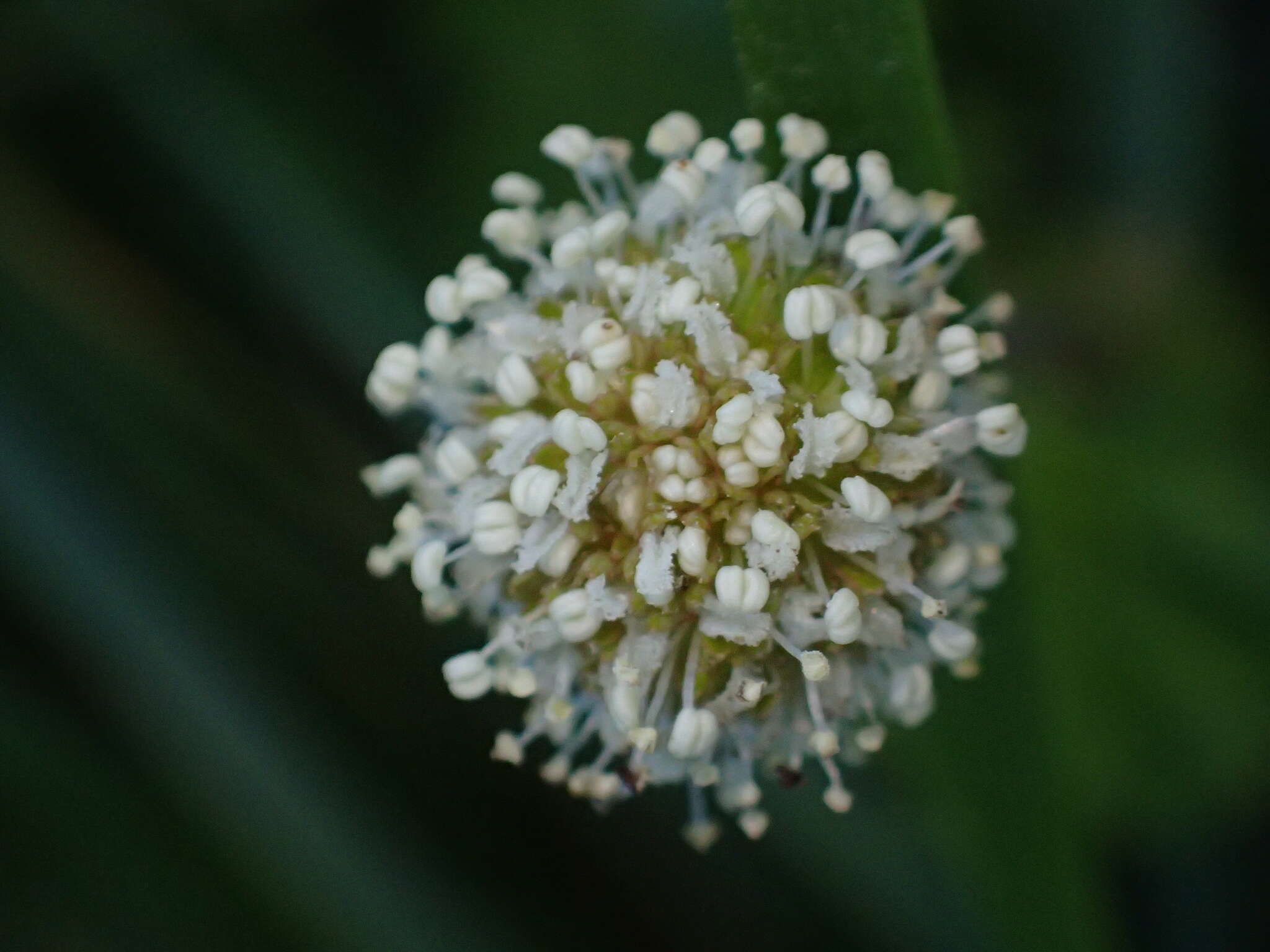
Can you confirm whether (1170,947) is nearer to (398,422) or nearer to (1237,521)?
(1237,521)

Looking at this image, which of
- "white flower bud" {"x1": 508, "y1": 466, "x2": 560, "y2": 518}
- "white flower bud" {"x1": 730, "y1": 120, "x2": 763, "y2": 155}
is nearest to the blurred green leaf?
"white flower bud" {"x1": 730, "y1": 120, "x2": 763, "y2": 155}

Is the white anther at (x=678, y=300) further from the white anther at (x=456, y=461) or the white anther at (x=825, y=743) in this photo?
the white anther at (x=825, y=743)

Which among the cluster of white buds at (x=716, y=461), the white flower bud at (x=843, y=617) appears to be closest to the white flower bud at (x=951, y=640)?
the cluster of white buds at (x=716, y=461)

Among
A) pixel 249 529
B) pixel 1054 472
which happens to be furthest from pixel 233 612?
pixel 1054 472

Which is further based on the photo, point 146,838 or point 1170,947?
point 1170,947

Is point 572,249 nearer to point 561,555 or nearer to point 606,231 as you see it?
Result: point 606,231

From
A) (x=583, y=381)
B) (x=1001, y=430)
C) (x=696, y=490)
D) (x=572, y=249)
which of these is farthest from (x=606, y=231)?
(x=1001, y=430)

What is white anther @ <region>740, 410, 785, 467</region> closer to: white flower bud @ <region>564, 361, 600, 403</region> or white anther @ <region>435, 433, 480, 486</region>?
white flower bud @ <region>564, 361, 600, 403</region>
